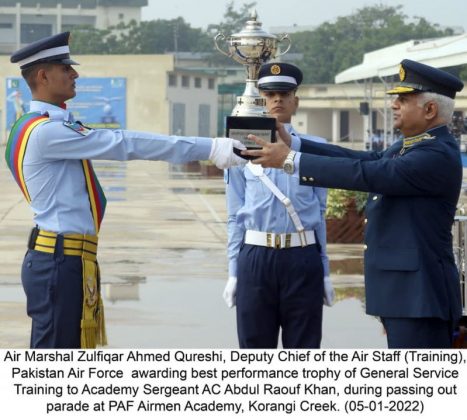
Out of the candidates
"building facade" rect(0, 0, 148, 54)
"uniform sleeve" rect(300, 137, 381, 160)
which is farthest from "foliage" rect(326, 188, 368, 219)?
"building facade" rect(0, 0, 148, 54)

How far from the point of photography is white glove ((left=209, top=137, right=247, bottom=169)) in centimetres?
467

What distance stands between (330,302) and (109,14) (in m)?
147

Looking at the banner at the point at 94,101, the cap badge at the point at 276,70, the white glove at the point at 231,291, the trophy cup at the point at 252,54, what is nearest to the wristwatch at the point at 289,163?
the trophy cup at the point at 252,54

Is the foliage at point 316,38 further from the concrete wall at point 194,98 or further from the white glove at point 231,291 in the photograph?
the white glove at point 231,291

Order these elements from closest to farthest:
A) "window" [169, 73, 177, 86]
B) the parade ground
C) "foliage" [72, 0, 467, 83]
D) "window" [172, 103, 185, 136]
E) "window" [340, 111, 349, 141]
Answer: the parade ground < "window" [169, 73, 177, 86] < "window" [172, 103, 185, 136] < "window" [340, 111, 349, 141] < "foliage" [72, 0, 467, 83]

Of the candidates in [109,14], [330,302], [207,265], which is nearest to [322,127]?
[109,14]

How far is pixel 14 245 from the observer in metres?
14.5

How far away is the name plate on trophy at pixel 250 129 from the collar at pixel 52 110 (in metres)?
0.70

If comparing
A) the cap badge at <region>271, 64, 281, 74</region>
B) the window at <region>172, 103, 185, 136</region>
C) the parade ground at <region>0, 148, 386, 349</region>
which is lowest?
the window at <region>172, 103, 185, 136</region>

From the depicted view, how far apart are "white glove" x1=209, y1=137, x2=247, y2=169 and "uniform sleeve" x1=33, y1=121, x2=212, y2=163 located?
0.04 meters

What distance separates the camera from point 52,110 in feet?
16.1

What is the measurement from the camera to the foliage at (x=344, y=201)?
1408 cm

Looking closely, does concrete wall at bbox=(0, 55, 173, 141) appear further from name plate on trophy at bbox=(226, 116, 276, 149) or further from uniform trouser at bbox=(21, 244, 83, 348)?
name plate on trophy at bbox=(226, 116, 276, 149)

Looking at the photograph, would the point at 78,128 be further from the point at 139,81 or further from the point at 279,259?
the point at 139,81
